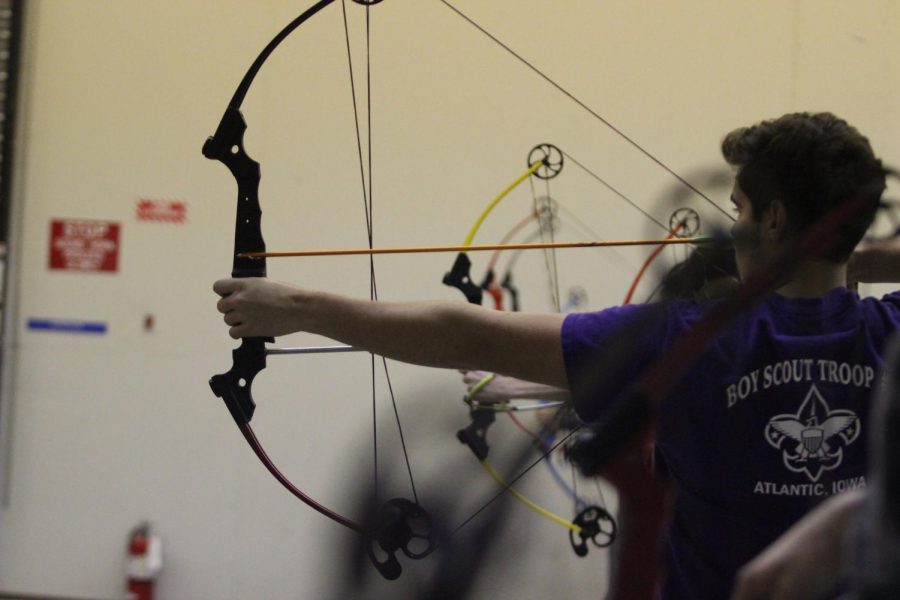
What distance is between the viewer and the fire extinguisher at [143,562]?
300 centimetres

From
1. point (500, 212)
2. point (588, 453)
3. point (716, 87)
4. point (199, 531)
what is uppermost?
point (716, 87)

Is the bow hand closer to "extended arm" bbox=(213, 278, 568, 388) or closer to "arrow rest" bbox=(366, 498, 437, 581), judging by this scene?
"extended arm" bbox=(213, 278, 568, 388)

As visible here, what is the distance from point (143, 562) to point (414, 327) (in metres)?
2.12

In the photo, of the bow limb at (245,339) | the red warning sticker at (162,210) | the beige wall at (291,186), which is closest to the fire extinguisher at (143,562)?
the beige wall at (291,186)

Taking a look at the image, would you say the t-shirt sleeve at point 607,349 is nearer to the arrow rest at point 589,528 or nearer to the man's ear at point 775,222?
the man's ear at point 775,222

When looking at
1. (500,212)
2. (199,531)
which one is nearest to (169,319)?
(199,531)

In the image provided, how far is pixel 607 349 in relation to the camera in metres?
1.08

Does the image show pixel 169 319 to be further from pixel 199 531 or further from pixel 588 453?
pixel 588 453

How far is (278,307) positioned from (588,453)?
0.67 metres

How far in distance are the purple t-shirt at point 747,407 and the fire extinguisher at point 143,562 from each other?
2.23 meters

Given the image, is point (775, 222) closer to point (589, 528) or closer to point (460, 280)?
point (460, 280)

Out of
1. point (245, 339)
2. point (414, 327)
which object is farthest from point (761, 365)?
point (245, 339)

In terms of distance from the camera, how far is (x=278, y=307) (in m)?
1.27

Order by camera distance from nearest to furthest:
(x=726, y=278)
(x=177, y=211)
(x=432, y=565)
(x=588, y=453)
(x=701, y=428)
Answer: (x=588, y=453)
(x=701, y=428)
(x=432, y=565)
(x=726, y=278)
(x=177, y=211)
